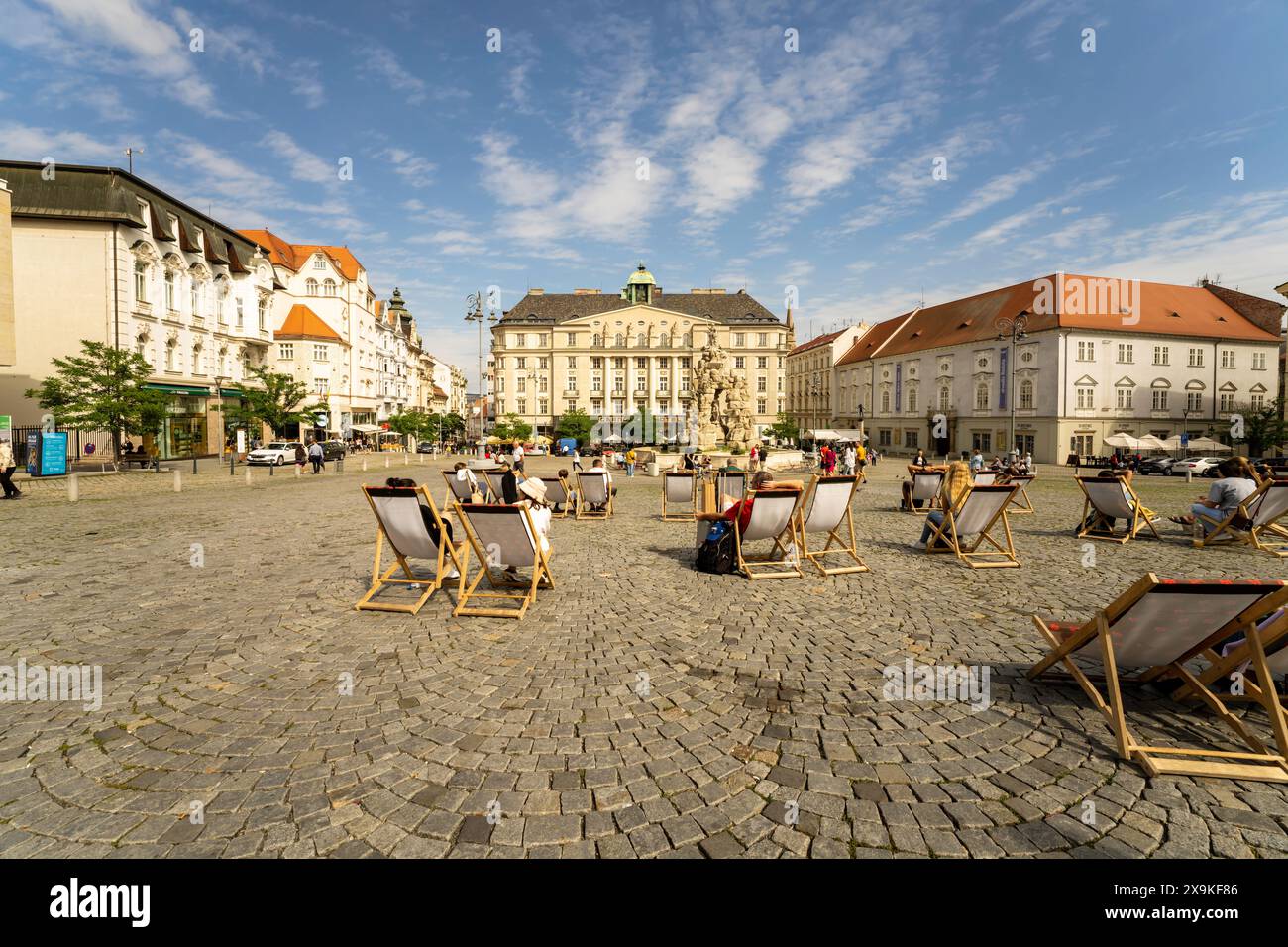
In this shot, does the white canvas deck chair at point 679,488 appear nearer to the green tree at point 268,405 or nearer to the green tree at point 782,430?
the green tree at point 268,405

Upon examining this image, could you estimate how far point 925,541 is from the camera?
30.2ft

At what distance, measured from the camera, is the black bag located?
734cm

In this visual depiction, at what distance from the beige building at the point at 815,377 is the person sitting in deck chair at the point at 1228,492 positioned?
225ft

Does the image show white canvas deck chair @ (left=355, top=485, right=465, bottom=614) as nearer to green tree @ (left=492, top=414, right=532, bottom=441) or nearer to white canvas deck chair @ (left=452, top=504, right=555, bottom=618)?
white canvas deck chair @ (left=452, top=504, right=555, bottom=618)

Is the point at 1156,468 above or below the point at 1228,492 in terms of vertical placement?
below

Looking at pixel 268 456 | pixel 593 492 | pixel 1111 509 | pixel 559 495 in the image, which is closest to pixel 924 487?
pixel 1111 509

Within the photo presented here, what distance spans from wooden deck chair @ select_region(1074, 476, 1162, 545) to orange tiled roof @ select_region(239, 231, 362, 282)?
58.8 meters

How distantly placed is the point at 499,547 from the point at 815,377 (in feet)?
281

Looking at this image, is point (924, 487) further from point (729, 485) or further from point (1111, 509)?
point (729, 485)

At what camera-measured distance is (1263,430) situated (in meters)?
41.9

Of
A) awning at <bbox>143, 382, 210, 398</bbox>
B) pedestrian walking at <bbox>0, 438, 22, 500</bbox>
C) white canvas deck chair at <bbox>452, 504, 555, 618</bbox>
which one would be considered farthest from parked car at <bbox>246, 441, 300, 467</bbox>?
white canvas deck chair at <bbox>452, 504, 555, 618</bbox>
